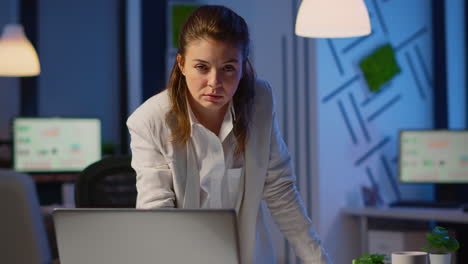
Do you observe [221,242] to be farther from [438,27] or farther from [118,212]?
[438,27]

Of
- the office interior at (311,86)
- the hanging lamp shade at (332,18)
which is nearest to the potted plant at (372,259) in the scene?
the hanging lamp shade at (332,18)

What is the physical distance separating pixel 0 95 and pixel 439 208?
2.94 metres

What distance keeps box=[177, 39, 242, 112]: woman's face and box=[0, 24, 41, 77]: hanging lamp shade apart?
3.12 meters

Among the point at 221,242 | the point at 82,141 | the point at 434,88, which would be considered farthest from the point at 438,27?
the point at 221,242

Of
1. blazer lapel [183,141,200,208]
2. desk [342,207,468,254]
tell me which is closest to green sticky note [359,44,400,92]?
desk [342,207,468,254]

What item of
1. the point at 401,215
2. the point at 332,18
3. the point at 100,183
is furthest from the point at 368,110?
the point at 100,183

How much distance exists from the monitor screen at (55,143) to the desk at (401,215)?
1817 millimetres

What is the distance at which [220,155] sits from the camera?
1.99 meters

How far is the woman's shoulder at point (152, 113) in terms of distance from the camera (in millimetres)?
1880

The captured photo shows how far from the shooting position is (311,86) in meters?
4.20

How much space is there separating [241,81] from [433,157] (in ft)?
8.89

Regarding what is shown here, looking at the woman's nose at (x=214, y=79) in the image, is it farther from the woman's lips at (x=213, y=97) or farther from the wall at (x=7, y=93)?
the wall at (x=7, y=93)

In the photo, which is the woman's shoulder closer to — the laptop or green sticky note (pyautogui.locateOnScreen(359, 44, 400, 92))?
the laptop

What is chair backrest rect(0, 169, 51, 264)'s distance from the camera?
2398 millimetres
